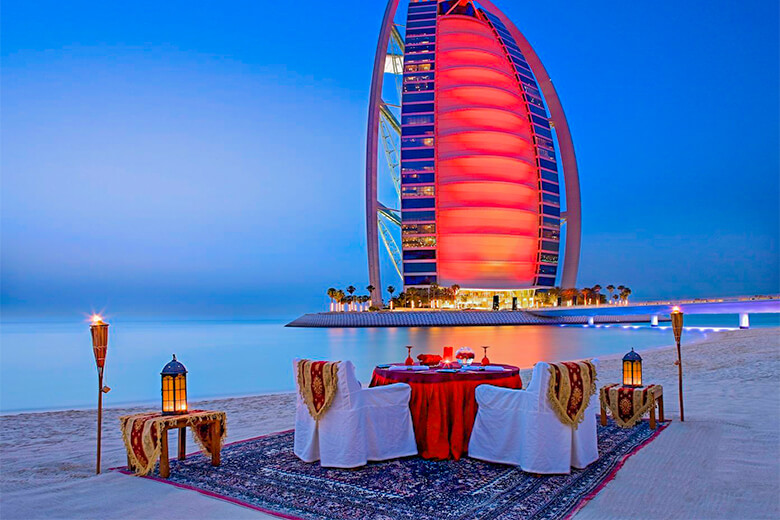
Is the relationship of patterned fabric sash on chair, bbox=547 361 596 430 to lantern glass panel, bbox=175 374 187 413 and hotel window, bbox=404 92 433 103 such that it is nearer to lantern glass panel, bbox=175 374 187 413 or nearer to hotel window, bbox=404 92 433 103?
lantern glass panel, bbox=175 374 187 413

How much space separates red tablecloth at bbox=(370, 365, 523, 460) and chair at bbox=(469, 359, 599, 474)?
0.15 metres

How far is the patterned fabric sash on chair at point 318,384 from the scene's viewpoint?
618cm

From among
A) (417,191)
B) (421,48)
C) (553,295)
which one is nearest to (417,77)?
(421,48)

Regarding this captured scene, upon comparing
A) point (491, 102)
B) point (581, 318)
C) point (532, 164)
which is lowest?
point (581, 318)

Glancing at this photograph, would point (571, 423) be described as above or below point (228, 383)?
above

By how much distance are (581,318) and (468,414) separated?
68.9 m

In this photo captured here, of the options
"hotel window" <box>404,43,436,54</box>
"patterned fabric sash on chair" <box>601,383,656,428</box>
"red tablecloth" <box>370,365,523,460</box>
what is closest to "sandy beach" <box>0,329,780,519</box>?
"patterned fabric sash on chair" <box>601,383,656,428</box>

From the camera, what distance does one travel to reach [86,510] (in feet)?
15.9

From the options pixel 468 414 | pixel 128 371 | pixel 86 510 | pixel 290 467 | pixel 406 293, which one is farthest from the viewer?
pixel 406 293

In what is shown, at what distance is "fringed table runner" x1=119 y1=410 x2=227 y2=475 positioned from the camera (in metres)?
5.80

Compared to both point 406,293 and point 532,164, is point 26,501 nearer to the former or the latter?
point 406,293

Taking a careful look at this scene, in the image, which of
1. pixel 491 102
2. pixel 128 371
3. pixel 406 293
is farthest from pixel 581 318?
pixel 128 371

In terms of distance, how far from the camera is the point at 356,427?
6.14 metres

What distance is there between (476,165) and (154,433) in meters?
78.8
